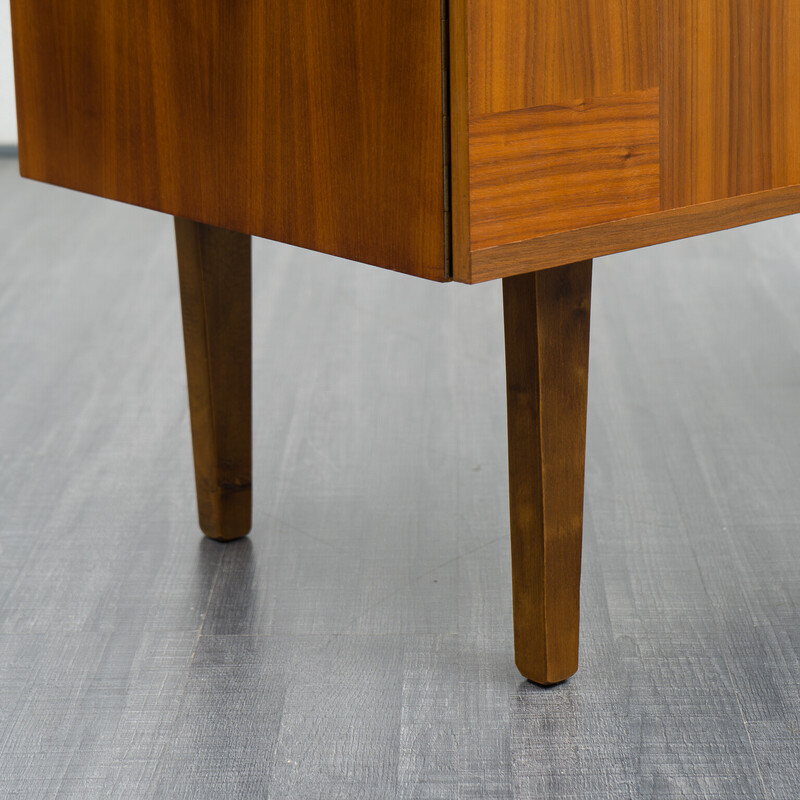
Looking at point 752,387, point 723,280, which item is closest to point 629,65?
point 752,387

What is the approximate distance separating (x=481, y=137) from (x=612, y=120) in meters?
0.11

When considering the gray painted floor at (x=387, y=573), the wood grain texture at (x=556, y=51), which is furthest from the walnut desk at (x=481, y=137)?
the gray painted floor at (x=387, y=573)

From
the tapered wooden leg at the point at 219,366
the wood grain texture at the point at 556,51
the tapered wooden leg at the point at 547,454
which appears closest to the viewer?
the wood grain texture at the point at 556,51

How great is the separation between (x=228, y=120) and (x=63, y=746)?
499mm

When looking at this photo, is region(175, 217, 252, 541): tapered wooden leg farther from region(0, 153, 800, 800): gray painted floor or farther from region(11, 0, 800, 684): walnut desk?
region(11, 0, 800, 684): walnut desk

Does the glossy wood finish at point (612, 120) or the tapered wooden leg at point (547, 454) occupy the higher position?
the glossy wood finish at point (612, 120)

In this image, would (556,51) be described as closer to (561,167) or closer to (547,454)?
(561,167)

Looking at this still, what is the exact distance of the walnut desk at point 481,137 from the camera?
697mm

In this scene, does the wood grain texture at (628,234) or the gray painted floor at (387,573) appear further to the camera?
the gray painted floor at (387,573)

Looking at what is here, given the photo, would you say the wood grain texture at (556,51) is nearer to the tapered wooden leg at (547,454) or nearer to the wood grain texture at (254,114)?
the wood grain texture at (254,114)

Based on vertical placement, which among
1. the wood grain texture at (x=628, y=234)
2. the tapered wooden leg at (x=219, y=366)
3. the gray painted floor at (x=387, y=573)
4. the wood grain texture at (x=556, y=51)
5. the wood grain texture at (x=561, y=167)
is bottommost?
the gray painted floor at (x=387, y=573)

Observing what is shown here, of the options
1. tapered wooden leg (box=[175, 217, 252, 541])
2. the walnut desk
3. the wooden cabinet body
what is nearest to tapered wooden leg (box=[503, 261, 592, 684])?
the walnut desk

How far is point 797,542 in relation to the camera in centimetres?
122

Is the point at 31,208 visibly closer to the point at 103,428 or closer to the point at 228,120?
the point at 103,428
